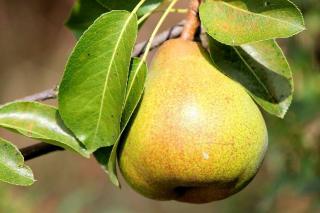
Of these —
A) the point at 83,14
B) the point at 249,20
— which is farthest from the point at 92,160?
the point at 249,20

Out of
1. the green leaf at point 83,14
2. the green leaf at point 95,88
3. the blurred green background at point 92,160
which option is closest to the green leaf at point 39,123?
the green leaf at point 95,88

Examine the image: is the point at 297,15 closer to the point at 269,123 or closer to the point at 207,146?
the point at 207,146

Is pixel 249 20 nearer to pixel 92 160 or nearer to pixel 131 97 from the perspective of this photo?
pixel 131 97

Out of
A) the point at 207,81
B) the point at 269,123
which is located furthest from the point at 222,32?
the point at 269,123

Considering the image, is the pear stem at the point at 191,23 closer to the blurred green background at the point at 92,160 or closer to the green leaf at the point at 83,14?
the green leaf at the point at 83,14

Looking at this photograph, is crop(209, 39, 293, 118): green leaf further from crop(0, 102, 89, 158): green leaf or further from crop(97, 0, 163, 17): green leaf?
crop(0, 102, 89, 158): green leaf

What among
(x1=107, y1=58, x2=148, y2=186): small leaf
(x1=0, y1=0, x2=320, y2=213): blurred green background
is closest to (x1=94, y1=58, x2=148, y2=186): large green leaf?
(x1=107, y1=58, x2=148, y2=186): small leaf
